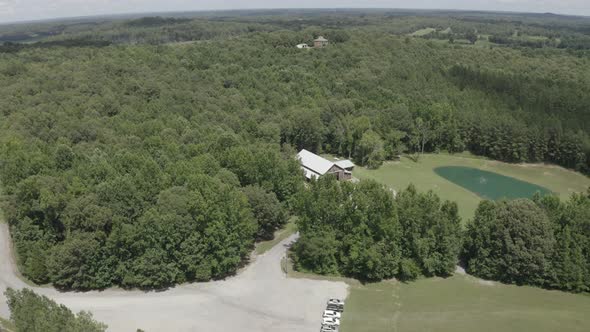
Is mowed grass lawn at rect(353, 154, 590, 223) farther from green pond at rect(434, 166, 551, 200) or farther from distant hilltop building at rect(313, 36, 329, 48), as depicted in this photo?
distant hilltop building at rect(313, 36, 329, 48)

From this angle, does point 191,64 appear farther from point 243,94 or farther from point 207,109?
point 207,109

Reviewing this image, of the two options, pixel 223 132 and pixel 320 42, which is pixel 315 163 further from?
pixel 320 42

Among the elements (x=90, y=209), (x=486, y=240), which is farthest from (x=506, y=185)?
(x=90, y=209)

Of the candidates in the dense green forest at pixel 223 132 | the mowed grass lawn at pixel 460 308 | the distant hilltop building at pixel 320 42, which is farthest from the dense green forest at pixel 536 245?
the distant hilltop building at pixel 320 42

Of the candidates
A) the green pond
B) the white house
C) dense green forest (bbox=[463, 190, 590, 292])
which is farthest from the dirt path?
the green pond

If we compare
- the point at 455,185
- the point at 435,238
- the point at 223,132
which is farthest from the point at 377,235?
the point at 455,185
